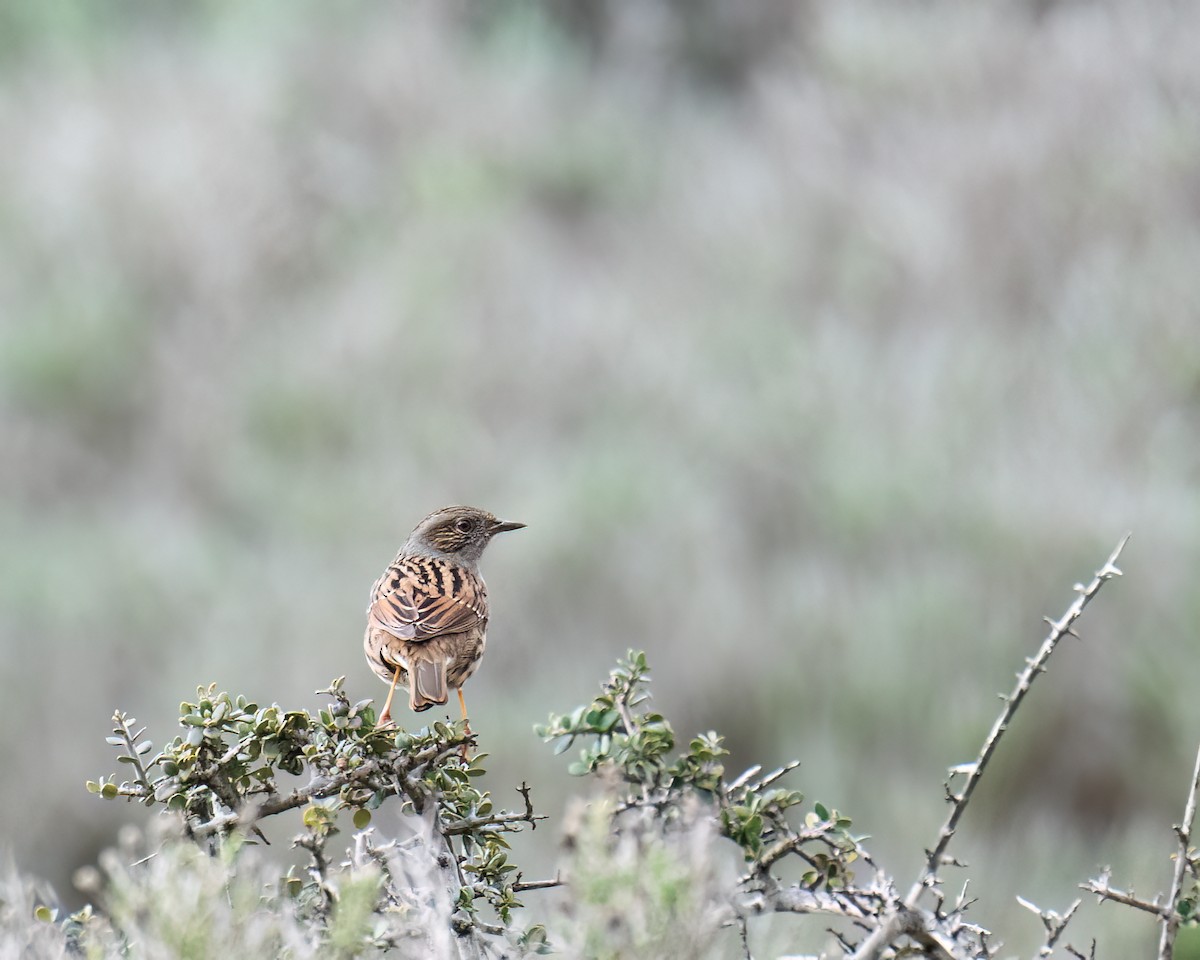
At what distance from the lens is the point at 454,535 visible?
3539 mm

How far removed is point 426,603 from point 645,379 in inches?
291

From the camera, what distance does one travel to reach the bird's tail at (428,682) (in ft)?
9.68

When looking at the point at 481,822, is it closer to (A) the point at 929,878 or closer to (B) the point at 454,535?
(A) the point at 929,878

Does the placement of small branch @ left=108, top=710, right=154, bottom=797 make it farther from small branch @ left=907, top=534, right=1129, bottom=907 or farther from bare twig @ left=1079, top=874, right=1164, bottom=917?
bare twig @ left=1079, top=874, right=1164, bottom=917

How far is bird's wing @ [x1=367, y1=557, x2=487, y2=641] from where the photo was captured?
3033mm

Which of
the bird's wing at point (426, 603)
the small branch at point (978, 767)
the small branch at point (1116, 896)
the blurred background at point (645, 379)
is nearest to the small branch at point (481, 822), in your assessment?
the small branch at point (978, 767)

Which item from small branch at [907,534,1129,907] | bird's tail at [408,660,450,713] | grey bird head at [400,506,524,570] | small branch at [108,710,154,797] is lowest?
small branch at [907,534,1129,907]

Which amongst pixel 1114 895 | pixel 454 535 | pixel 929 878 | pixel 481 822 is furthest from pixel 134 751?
pixel 454 535

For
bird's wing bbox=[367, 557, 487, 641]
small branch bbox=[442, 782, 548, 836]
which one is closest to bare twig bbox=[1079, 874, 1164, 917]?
small branch bbox=[442, 782, 548, 836]

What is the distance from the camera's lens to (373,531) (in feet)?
28.6

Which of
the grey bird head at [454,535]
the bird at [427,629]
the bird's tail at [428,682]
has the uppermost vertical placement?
the grey bird head at [454,535]

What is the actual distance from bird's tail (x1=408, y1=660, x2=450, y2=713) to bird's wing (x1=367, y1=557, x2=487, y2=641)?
0.19 ft

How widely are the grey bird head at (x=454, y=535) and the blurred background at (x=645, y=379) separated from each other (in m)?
2.83

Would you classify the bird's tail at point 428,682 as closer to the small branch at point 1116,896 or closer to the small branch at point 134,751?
the small branch at point 134,751
